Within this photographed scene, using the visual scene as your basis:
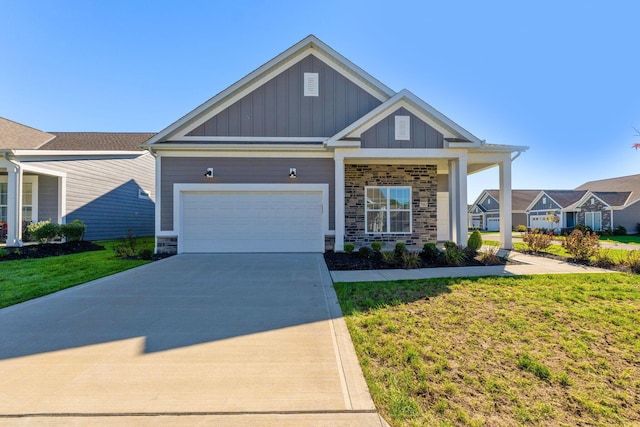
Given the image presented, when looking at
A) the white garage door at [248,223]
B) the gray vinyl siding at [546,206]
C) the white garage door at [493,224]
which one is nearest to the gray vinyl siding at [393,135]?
the white garage door at [248,223]

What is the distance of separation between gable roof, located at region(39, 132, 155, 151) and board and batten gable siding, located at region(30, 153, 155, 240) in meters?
1.46

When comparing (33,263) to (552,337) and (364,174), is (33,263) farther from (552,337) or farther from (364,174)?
(552,337)

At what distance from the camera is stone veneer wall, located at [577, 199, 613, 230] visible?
84.2 ft

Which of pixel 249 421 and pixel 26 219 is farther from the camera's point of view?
pixel 26 219

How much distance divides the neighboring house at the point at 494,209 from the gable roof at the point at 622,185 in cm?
577

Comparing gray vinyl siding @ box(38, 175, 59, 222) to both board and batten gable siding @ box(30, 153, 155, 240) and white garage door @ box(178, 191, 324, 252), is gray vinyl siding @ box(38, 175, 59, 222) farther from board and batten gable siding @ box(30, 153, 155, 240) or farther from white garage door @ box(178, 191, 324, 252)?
white garage door @ box(178, 191, 324, 252)

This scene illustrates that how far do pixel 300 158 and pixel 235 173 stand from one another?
2.33 metres

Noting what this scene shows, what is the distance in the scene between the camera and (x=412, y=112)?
32.7 feet

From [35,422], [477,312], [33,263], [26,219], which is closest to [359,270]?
[477,312]

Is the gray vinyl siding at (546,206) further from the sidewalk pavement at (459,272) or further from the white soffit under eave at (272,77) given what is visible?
the white soffit under eave at (272,77)

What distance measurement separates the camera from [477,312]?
4.43 m

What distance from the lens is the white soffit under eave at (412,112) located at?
32.0 ft

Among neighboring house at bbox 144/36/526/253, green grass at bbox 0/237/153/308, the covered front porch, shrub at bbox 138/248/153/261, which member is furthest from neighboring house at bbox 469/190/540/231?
the covered front porch

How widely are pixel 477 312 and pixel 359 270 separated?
10.9 ft
